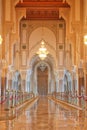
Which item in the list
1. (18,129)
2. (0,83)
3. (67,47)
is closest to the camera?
(18,129)

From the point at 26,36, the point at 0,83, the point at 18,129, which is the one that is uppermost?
the point at 26,36

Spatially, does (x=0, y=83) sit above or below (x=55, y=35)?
below

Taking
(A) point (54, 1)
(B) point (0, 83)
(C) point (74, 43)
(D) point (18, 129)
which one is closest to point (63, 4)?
(A) point (54, 1)

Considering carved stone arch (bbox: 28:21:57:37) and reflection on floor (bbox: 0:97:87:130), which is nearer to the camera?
A: reflection on floor (bbox: 0:97:87:130)

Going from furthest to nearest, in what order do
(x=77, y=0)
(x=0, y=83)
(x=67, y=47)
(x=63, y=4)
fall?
1. (x=67, y=47)
2. (x=63, y=4)
3. (x=0, y=83)
4. (x=77, y=0)

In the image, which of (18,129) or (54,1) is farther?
(54,1)

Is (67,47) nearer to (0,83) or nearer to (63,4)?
(63,4)

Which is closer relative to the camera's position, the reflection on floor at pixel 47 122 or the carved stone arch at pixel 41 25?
the reflection on floor at pixel 47 122

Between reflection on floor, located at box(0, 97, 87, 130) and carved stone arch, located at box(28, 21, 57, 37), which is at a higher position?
carved stone arch, located at box(28, 21, 57, 37)

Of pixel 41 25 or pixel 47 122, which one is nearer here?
pixel 47 122

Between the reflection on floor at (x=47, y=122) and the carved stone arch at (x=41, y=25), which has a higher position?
the carved stone arch at (x=41, y=25)

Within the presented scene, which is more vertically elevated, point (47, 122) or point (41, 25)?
point (41, 25)

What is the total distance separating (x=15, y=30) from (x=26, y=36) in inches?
426

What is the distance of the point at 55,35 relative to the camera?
45.9 metres
